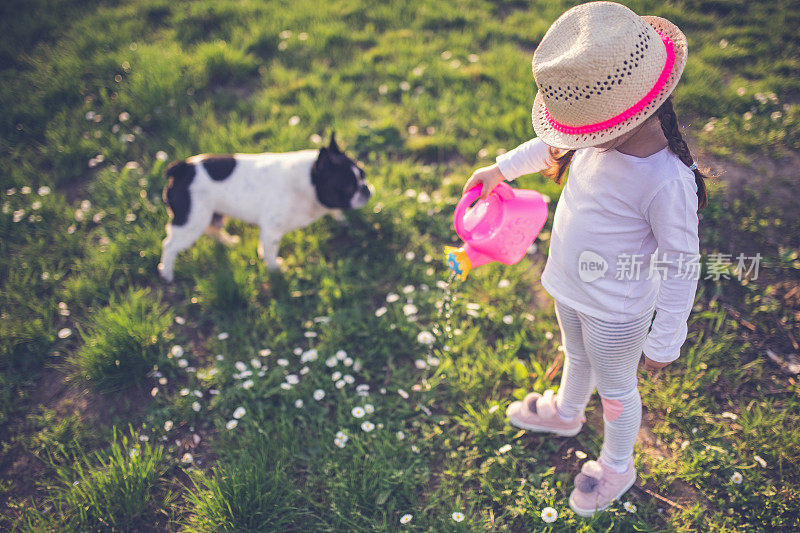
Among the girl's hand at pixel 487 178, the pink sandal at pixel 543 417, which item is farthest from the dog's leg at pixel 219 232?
the pink sandal at pixel 543 417

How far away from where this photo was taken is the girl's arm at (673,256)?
1.44m

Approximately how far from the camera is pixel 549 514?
203 cm

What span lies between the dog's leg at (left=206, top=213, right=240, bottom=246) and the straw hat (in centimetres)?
241

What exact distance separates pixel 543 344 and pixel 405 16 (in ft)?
12.8

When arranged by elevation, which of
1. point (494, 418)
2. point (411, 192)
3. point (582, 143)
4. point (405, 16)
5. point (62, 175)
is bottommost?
point (494, 418)

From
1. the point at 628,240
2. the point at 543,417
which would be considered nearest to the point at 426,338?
the point at 543,417

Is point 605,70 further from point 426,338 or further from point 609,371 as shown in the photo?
point 426,338

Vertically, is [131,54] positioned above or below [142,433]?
above

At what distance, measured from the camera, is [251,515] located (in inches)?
81.6

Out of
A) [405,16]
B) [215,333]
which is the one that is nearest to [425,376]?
[215,333]

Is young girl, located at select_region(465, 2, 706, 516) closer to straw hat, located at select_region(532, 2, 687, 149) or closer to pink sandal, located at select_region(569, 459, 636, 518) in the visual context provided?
straw hat, located at select_region(532, 2, 687, 149)

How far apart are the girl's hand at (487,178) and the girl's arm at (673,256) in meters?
0.58

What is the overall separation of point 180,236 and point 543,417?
7.38 ft

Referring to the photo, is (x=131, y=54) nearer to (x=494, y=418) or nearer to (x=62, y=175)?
(x=62, y=175)
